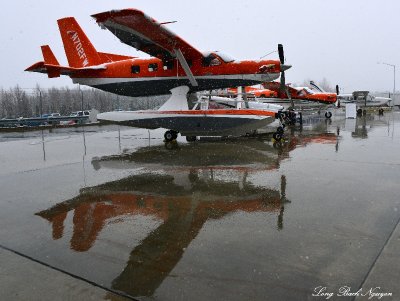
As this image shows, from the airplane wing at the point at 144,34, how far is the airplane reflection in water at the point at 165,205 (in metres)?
4.43

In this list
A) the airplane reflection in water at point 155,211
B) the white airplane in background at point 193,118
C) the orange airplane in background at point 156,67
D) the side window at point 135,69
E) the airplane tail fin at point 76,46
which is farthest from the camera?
the airplane tail fin at point 76,46

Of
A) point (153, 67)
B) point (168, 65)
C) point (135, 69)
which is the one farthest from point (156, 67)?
point (135, 69)

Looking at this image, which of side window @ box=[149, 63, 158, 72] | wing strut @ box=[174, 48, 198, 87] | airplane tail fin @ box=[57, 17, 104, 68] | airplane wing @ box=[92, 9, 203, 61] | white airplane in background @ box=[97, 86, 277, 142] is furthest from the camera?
airplane tail fin @ box=[57, 17, 104, 68]

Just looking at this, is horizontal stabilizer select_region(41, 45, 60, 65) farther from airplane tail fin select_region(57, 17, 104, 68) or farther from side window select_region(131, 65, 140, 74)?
side window select_region(131, 65, 140, 74)

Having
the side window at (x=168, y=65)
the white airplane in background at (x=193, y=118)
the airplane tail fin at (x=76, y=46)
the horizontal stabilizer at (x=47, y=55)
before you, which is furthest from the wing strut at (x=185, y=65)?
the horizontal stabilizer at (x=47, y=55)

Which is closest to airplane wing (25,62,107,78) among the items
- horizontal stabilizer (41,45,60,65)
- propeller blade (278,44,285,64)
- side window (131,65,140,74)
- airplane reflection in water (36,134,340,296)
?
side window (131,65,140,74)

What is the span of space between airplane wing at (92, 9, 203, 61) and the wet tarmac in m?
4.67

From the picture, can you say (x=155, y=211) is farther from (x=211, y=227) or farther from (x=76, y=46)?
(x=76, y=46)

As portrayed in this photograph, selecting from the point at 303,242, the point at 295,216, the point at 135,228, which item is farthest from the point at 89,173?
the point at 303,242

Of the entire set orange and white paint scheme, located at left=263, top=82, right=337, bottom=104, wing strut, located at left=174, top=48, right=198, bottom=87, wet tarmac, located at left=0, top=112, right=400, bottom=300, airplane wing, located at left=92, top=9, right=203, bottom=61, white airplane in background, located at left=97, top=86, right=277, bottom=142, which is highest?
airplane wing, located at left=92, top=9, right=203, bottom=61

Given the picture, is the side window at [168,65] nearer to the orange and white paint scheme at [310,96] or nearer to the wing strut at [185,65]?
the wing strut at [185,65]

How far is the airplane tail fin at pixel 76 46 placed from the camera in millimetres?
15617

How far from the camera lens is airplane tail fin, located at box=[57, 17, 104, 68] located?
15617 millimetres

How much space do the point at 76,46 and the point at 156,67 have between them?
15.7 feet
